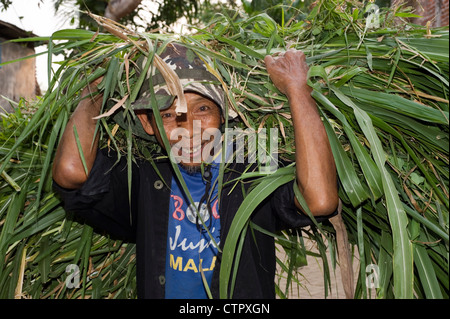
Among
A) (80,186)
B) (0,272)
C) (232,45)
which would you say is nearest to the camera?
(232,45)

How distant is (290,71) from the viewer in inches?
53.8

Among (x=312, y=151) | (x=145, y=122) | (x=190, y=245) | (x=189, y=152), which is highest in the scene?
(x=145, y=122)

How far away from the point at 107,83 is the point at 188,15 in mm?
5757

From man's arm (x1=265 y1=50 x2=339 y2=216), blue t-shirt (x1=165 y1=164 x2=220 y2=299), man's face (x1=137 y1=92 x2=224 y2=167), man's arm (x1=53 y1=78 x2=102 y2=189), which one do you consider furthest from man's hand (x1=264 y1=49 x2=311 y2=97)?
man's arm (x1=53 y1=78 x2=102 y2=189)

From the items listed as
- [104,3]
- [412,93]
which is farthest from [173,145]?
[104,3]

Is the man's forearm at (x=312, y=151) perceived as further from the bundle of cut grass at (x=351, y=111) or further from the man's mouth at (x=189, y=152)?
the man's mouth at (x=189, y=152)

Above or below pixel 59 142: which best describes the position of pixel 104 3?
above

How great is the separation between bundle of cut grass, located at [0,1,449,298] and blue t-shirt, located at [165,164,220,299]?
0.15 meters

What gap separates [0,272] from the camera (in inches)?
69.4

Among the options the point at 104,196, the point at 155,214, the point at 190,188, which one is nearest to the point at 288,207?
the point at 190,188

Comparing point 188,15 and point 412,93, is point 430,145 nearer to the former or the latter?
point 412,93

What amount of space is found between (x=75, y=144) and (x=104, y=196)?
0.19 m

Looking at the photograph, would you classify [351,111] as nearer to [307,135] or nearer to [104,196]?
[307,135]

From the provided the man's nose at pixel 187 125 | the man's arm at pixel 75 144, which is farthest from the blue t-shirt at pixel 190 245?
the man's arm at pixel 75 144
